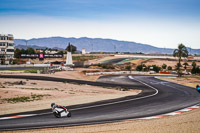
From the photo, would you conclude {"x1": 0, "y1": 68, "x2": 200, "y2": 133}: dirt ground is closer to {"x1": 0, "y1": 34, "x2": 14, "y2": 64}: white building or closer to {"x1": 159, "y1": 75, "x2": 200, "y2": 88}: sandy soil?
{"x1": 159, "y1": 75, "x2": 200, "y2": 88}: sandy soil

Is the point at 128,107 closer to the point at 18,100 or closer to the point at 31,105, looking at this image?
the point at 31,105

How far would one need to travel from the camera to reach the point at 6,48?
86125mm

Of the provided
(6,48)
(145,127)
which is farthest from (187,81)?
(6,48)

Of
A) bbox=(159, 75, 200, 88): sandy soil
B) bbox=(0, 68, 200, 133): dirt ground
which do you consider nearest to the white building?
bbox=(159, 75, 200, 88): sandy soil

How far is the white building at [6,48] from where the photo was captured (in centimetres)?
8556

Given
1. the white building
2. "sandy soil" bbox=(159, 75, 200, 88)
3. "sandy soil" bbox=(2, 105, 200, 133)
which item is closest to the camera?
"sandy soil" bbox=(2, 105, 200, 133)

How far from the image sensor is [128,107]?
2058 cm

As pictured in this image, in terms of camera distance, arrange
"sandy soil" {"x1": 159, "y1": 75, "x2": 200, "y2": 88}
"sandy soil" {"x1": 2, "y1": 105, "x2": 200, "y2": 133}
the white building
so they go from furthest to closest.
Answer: the white building, "sandy soil" {"x1": 159, "y1": 75, "x2": 200, "y2": 88}, "sandy soil" {"x1": 2, "y1": 105, "x2": 200, "y2": 133}

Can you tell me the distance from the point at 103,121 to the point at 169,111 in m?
6.48

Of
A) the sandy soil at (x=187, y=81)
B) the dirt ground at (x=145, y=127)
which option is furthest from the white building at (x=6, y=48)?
the dirt ground at (x=145, y=127)

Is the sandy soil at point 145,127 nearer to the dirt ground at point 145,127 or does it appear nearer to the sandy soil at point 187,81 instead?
the dirt ground at point 145,127

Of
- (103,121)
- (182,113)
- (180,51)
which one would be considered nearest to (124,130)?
(103,121)

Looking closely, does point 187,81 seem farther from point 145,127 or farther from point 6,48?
point 6,48

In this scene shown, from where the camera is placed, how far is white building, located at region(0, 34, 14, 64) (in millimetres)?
85562
